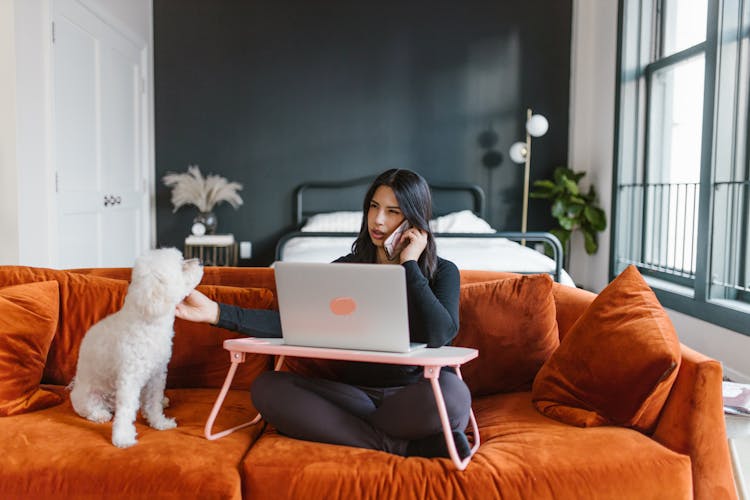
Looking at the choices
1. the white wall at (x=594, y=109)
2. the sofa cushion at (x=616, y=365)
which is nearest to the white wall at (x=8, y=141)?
the sofa cushion at (x=616, y=365)

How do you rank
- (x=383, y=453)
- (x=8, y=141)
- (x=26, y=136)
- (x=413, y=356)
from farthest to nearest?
(x=26, y=136)
(x=8, y=141)
(x=383, y=453)
(x=413, y=356)

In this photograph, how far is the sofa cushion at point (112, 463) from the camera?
148cm

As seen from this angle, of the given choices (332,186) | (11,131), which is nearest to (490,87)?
(332,186)

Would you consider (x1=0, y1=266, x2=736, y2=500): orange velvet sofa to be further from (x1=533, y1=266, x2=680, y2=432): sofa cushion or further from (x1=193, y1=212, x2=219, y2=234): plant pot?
(x1=193, y1=212, x2=219, y2=234): plant pot

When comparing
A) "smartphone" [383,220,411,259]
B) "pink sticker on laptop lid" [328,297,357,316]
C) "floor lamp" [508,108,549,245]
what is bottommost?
"pink sticker on laptop lid" [328,297,357,316]

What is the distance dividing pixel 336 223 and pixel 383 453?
3.35m

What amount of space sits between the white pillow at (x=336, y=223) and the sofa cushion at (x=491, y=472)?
328 centimetres

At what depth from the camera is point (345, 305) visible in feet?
5.08

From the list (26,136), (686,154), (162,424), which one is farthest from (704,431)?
(26,136)

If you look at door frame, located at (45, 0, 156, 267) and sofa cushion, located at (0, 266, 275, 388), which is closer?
sofa cushion, located at (0, 266, 275, 388)

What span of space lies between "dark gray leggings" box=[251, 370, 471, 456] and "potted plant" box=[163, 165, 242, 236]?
3.41 metres

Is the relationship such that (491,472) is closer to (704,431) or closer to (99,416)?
(704,431)

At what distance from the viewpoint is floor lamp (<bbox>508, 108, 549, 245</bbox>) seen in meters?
4.96

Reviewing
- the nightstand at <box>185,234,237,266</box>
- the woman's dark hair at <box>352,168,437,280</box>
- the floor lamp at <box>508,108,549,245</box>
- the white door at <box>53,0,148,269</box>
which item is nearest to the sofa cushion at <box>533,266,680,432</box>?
the woman's dark hair at <box>352,168,437,280</box>
